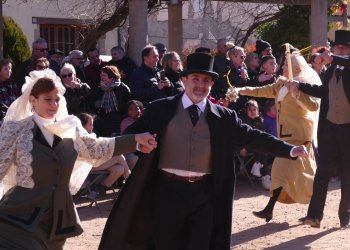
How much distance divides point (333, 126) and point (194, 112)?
3402 mm

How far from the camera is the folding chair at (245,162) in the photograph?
1185 centimetres

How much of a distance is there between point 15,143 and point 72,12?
14773 millimetres

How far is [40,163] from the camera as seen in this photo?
564 centimetres

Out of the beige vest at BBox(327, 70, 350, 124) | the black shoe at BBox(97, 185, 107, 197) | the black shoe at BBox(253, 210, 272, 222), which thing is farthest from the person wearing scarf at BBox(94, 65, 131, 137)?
the beige vest at BBox(327, 70, 350, 124)

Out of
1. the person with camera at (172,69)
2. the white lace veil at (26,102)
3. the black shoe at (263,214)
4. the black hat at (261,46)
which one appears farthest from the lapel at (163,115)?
the black hat at (261,46)

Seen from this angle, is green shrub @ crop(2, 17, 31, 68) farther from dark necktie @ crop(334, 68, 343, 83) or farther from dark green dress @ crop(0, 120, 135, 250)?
dark green dress @ crop(0, 120, 135, 250)

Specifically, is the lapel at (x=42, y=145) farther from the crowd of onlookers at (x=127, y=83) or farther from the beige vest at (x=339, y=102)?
the beige vest at (x=339, y=102)

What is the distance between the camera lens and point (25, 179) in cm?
560

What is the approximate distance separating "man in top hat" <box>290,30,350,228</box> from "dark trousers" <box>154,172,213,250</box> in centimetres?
311

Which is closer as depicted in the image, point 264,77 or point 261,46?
point 264,77

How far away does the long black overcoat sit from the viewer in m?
5.89

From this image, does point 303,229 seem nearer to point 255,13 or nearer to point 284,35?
point 284,35

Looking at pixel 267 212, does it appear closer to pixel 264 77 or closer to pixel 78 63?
pixel 264 77

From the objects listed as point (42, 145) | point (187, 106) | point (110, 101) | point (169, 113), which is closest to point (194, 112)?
point (187, 106)
